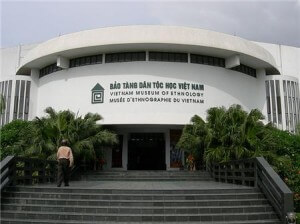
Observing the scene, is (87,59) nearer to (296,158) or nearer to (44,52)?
(44,52)

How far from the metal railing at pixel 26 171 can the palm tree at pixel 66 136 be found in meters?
1.52

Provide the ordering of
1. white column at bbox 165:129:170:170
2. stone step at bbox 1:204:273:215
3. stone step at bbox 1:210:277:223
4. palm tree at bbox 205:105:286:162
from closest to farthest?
stone step at bbox 1:210:277:223
stone step at bbox 1:204:273:215
palm tree at bbox 205:105:286:162
white column at bbox 165:129:170:170

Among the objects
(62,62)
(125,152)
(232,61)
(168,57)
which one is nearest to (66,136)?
(125,152)

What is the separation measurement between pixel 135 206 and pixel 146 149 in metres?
13.7

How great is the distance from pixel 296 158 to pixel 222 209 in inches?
388

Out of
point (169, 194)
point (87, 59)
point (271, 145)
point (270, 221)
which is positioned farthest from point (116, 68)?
point (270, 221)

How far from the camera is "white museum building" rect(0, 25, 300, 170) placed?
19.8 meters

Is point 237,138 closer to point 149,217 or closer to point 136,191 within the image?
point 136,191

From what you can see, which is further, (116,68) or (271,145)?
(116,68)

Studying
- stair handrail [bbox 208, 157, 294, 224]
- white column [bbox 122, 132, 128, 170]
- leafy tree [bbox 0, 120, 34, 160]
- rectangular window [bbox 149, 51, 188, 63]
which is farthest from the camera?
white column [bbox 122, 132, 128, 170]

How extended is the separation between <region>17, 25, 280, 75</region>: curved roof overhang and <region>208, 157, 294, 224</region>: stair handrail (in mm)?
9008

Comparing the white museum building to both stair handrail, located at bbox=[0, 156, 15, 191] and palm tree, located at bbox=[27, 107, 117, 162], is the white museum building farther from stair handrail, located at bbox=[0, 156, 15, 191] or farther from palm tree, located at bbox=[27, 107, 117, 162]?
stair handrail, located at bbox=[0, 156, 15, 191]

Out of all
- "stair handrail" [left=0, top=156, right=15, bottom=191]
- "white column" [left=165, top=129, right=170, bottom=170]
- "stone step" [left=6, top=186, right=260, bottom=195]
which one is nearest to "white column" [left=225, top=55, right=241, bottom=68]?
"white column" [left=165, top=129, right=170, bottom=170]

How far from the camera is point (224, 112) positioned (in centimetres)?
1530
